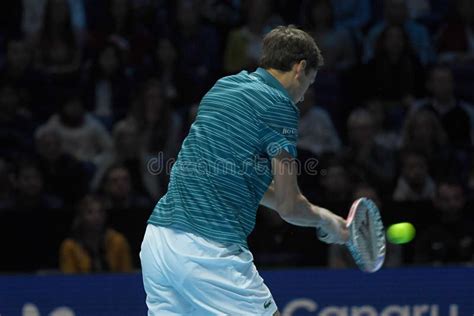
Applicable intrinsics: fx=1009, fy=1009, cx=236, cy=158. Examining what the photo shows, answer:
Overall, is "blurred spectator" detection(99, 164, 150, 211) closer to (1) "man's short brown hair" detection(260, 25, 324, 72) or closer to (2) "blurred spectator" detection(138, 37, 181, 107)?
(2) "blurred spectator" detection(138, 37, 181, 107)

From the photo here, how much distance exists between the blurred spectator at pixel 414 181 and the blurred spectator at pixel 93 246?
2440 mm

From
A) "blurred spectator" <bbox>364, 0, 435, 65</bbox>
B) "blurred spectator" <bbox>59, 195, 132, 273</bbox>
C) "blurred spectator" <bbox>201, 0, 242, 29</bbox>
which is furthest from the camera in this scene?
"blurred spectator" <bbox>201, 0, 242, 29</bbox>

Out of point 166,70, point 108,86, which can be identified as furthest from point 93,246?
point 166,70

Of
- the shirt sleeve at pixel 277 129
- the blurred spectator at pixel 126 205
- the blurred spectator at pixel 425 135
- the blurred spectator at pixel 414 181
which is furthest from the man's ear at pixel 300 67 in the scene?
the blurred spectator at pixel 425 135

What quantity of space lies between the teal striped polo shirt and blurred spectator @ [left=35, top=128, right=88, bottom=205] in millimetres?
4947

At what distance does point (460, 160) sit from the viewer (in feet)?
29.6

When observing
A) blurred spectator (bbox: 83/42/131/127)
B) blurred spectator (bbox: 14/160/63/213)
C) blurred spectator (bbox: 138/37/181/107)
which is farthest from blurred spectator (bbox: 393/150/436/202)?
blurred spectator (bbox: 14/160/63/213)

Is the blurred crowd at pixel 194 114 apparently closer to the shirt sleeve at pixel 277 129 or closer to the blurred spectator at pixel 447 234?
the blurred spectator at pixel 447 234

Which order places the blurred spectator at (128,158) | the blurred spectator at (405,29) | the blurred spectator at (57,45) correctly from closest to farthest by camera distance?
the blurred spectator at (128,158)
the blurred spectator at (57,45)
the blurred spectator at (405,29)

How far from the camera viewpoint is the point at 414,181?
8641 millimetres

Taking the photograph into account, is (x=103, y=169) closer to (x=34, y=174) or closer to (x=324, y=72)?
(x=34, y=174)

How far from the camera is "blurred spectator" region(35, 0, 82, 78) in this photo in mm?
9797

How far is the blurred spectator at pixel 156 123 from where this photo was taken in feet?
30.1

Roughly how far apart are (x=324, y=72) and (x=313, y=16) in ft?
2.20
